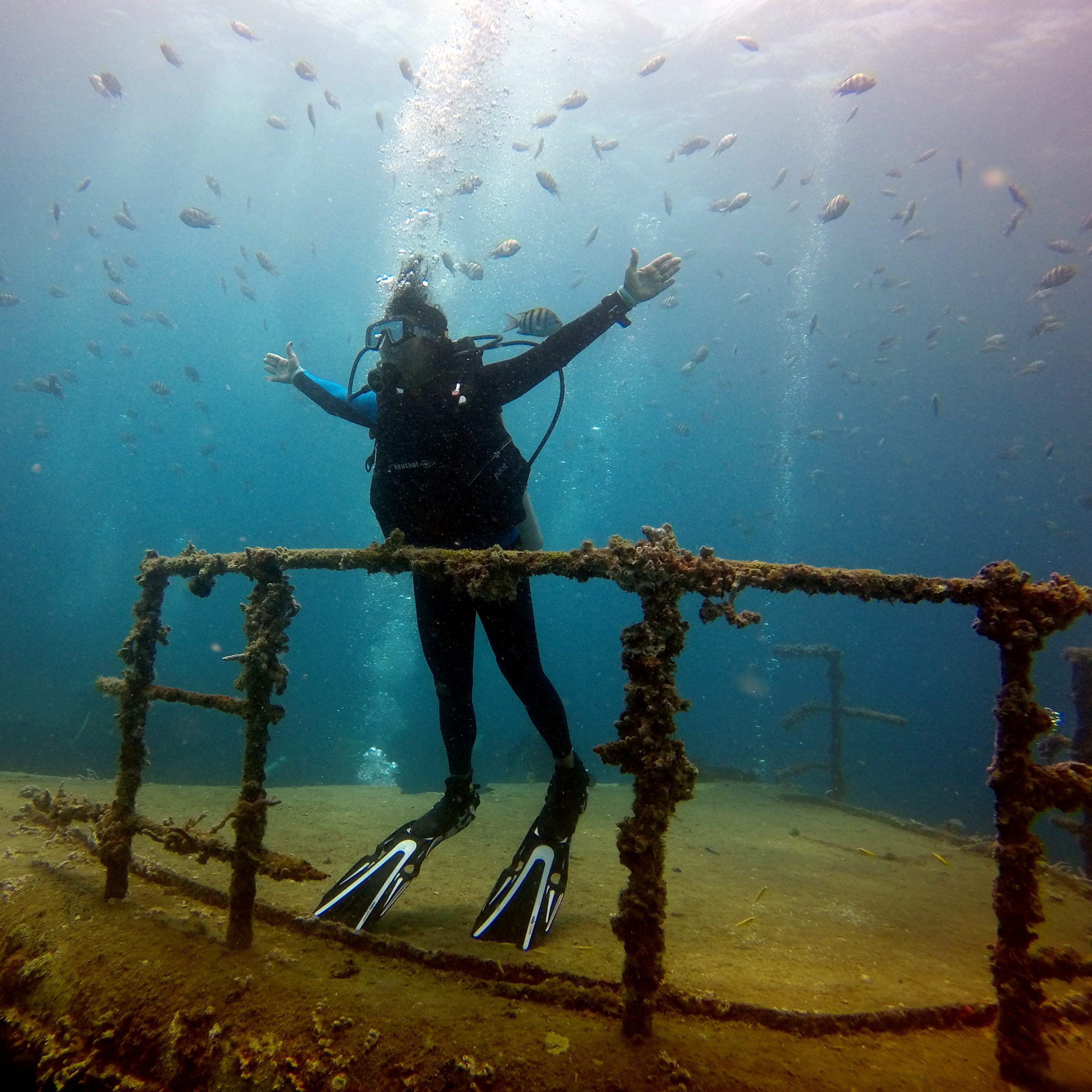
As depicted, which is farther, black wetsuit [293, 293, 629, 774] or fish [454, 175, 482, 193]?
fish [454, 175, 482, 193]

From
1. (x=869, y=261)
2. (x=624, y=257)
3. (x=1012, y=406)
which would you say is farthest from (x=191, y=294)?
(x=1012, y=406)

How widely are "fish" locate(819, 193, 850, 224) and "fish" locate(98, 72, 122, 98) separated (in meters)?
15.4

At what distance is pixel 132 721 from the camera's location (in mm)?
2691

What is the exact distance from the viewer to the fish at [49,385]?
55.0 ft

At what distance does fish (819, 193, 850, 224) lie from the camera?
1163 cm

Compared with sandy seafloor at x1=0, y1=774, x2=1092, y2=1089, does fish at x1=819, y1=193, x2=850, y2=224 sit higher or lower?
higher

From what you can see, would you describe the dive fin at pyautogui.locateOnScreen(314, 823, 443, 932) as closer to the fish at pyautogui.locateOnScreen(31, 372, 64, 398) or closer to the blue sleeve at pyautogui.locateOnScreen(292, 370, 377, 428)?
the blue sleeve at pyautogui.locateOnScreen(292, 370, 377, 428)

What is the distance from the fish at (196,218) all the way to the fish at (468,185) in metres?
5.64

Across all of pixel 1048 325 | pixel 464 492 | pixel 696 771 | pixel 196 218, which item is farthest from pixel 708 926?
pixel 1048 325

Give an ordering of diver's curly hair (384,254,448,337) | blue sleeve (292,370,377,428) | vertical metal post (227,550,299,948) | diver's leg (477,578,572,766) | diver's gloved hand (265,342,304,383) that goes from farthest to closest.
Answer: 1. diver's gloved hand (265,342,304,383)
2. blue sleeve (292,370,377,428)
3. diver's curly hair (384,254,448,337)
4. diver's leg (477,578,572,766)
5. vertical metal post (227,550,299,948)

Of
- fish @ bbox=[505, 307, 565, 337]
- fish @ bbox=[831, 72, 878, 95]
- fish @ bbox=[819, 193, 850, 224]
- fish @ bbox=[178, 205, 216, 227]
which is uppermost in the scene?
fish @ bbox=[831, 72, 878, 95]

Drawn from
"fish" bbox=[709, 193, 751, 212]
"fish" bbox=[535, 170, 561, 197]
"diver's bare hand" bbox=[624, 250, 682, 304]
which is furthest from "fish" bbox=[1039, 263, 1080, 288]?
"diver's bare hand" bbox=[624, 250, 682, 304]

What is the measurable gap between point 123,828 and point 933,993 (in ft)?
11.9

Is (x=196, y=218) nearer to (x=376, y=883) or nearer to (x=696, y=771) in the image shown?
(x=376, y=883)
